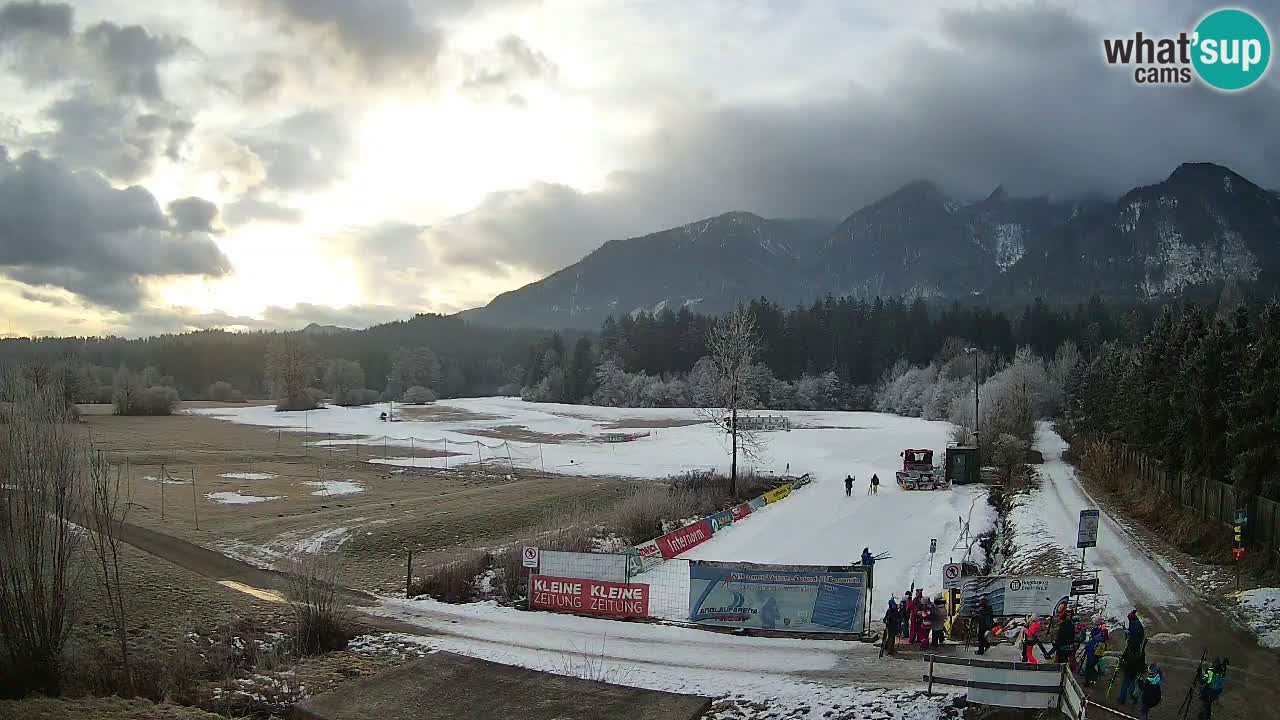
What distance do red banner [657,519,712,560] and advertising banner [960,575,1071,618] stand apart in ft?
51.4

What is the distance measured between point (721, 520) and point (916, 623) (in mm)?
20934

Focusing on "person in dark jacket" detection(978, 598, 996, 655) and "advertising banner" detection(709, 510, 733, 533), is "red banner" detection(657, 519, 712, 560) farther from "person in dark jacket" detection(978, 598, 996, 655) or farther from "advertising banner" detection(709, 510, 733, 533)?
"person in dark jacket" detection(978, 598, 996, 655)

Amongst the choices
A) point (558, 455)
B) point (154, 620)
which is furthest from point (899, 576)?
point (558, 455)

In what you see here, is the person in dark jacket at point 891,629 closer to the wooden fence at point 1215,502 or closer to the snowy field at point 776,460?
the snowy field at point 776,460

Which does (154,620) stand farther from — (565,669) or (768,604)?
(768,604)

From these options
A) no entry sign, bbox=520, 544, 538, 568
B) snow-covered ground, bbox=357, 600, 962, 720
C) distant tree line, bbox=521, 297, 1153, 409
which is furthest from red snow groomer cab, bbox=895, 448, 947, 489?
distant tree line, bbox=521, 297, 1153, 409

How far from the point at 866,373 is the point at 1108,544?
4271 inches

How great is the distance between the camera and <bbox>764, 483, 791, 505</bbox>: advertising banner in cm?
4969

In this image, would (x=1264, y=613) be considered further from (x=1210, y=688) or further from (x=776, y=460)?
(x=776, y=460)

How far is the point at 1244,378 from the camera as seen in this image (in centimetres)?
2828

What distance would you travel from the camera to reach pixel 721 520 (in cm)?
4197

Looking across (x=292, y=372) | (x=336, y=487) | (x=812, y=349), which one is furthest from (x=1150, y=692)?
(x=292, y=372)

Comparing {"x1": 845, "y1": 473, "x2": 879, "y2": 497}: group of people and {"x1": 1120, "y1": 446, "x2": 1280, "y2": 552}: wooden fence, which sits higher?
{"x1": 1120, "y1": 446, "x2": 1280, "y2": 552}: wooden fence

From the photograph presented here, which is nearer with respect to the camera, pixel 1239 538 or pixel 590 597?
pixel 590 597
